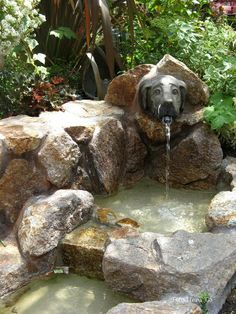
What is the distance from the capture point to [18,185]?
11.7ft

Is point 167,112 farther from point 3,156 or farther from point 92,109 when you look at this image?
point 3,156

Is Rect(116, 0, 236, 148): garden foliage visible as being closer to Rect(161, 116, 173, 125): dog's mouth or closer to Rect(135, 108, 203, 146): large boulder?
Rect(135, 108, 203, 146): large boulder

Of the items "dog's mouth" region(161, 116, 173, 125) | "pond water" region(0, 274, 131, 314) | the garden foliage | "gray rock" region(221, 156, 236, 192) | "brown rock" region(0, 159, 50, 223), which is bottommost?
"pond water" region(0, 274, 131, 314)

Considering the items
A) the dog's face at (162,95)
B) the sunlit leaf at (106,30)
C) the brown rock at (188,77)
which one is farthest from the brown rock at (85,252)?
the sunlit leaf at (106,30)

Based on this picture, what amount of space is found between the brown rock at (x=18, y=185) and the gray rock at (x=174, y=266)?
3.09 feet

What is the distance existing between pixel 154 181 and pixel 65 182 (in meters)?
1.01

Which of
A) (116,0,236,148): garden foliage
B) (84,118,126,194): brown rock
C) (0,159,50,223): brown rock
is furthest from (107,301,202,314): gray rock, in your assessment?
(116,0,236,148): garden foliage

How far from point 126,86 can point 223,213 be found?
1603 millimetres

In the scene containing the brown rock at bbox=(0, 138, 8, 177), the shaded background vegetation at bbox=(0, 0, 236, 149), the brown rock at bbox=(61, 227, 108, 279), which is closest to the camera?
the brown rock at bbox=(61, 227, 108, 279)

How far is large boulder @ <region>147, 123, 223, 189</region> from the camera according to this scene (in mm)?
4102

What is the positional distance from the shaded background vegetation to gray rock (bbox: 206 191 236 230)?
838 mm

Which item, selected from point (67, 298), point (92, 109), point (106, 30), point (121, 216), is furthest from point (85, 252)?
point (106, 30)

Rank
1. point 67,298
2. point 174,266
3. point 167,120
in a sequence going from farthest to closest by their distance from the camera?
point 167,120 → point 67,298 → point 174,266

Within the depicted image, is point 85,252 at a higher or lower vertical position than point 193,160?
lower
